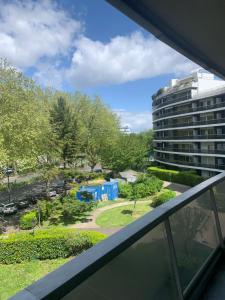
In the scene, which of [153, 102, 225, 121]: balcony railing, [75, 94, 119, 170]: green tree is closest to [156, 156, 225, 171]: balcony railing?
[153, 102, 225, 121]: balcony railing

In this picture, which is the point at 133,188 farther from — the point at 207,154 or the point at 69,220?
the point at 207,154

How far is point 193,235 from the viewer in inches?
78.8

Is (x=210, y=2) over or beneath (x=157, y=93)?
beneath

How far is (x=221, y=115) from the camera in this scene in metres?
26.1

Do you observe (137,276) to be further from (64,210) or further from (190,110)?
(190,110)

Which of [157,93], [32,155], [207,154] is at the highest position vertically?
[157,93]

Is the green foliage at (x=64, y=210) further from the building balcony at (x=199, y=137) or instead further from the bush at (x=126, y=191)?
the building balcony at (x=199, y=137)

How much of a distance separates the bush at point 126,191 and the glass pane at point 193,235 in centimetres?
1963

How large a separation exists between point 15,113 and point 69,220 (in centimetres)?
663

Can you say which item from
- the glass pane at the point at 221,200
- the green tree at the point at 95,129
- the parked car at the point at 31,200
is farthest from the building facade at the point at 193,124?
the glass pane at the point at 221,200

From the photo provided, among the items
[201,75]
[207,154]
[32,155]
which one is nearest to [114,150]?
[207,154]

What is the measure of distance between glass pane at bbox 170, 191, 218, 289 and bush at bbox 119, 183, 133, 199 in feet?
64.4

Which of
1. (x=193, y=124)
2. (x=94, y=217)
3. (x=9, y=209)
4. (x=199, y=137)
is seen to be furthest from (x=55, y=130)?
(x=199, y=137)

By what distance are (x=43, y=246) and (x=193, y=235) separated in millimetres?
10797
